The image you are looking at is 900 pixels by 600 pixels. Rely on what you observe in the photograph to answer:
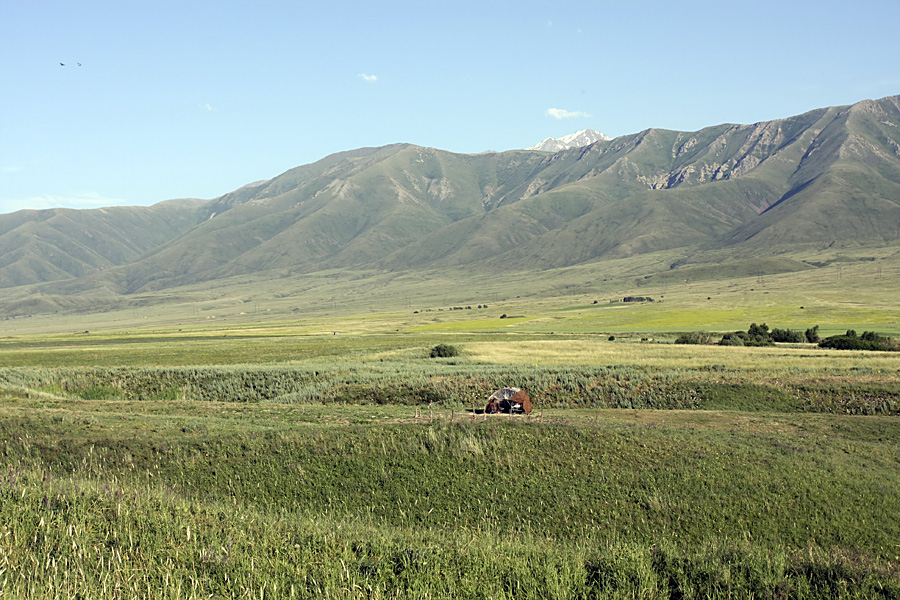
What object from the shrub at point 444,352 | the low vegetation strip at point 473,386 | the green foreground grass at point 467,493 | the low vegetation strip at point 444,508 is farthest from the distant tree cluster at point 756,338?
the low vegetation strip at point 444,508

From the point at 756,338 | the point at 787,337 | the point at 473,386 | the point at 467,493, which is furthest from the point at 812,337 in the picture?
the point at 467,493

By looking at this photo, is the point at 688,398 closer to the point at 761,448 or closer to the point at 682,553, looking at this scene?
the point at 761,448

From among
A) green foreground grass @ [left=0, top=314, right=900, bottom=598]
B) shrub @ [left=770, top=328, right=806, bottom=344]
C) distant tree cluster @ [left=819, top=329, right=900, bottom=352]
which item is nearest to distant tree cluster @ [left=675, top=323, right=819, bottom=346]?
shrub @ [left=770, top=328, right=806, bottom=344]

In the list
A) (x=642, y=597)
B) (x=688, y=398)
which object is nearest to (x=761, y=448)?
(x=642, y=597)

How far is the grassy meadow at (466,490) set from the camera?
9.35m

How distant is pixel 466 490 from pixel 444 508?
3.41 ft

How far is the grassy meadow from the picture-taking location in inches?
368

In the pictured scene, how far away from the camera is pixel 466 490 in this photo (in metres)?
16.7

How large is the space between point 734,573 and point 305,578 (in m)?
6.44

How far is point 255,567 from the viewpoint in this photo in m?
9.26

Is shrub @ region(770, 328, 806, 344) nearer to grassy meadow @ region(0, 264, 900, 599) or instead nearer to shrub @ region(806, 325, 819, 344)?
shrub @ region(806, 325, 819, 344)

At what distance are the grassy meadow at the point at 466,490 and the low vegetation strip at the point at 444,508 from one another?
56 mm

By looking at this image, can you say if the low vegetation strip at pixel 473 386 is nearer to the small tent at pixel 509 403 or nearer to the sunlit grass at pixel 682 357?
the sunlit grass at pixel 682 357

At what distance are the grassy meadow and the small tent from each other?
6.93 feet
